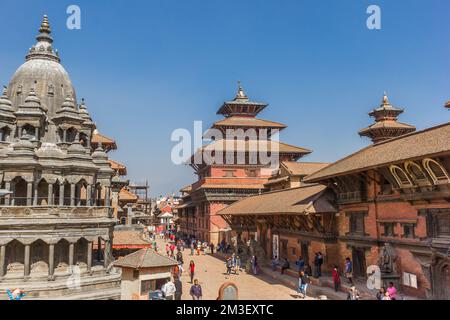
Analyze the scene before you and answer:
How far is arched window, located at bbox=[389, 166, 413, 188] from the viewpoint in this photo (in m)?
15.1

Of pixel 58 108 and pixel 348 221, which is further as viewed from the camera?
pixel 58 108

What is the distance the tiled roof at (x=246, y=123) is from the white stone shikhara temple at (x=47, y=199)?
25.3 meters

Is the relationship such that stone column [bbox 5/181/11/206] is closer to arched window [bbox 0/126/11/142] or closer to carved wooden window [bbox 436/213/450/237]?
arched window [bbox 0/126/11/142]

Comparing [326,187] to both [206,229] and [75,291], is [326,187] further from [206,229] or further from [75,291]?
[206,229]

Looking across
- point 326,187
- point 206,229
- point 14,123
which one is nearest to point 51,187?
point 14,123

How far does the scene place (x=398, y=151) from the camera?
51.9ft

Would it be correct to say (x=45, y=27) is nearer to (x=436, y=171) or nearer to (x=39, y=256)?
(x=39, y=256)

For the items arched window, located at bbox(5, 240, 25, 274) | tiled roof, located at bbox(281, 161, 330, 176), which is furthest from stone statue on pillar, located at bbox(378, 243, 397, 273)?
tiled roof, located at bbox(281, 161, 330, 176)

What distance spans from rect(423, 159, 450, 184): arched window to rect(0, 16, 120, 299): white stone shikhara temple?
757 inches

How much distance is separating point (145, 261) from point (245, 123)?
39360mm

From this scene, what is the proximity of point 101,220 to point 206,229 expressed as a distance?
24608 mm

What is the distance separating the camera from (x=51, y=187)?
79.0ft

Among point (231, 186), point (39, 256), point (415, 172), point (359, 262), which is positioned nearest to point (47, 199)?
point (39, 256)
